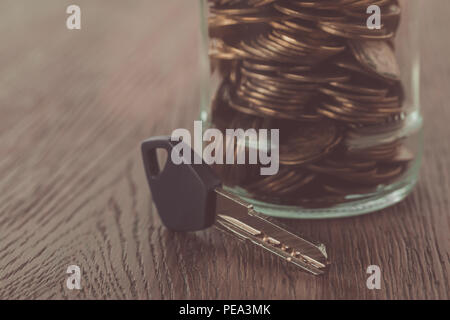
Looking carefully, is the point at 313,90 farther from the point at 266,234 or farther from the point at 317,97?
the point at 266,234

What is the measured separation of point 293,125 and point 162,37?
611mm

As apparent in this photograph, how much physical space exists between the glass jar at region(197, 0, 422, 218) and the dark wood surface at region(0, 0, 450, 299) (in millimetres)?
32

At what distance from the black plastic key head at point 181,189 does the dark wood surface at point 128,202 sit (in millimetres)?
17

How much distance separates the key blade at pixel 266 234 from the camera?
0.46 m

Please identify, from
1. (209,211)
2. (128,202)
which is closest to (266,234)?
(209,211)

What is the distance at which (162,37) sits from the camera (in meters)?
1.09

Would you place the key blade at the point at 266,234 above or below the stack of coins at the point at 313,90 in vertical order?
below

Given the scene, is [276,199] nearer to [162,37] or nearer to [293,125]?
[293,125]

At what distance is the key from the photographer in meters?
0.46

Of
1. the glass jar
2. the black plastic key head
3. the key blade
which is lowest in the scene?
the key blade
